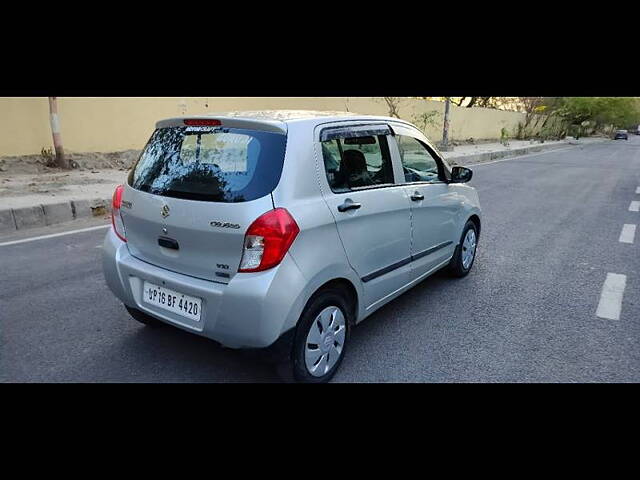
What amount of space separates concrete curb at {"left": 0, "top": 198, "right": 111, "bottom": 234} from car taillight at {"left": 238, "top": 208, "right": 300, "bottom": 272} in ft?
17.1

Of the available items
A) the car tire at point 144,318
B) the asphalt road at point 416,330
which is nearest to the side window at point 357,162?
the asphalt road at point 416,330

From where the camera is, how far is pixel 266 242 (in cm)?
220

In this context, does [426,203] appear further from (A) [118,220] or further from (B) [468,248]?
(A) [118,220]

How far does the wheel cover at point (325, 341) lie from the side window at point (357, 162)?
770mm

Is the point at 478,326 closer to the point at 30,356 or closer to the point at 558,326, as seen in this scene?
the point at 558,326

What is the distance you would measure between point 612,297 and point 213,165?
12.3 ft

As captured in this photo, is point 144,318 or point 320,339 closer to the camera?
point 320,339

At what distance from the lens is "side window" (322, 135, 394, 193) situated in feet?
8.59

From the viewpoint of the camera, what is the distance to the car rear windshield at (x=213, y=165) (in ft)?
7.48

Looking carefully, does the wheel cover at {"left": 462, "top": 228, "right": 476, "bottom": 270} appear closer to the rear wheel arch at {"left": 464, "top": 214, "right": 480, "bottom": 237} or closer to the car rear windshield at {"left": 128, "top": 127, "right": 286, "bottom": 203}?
the rear wheel arch at {"left": 464, "top": 214, "right": 480, "bottom": 237}

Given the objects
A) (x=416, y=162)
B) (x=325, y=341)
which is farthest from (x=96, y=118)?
(x=325, y=341)

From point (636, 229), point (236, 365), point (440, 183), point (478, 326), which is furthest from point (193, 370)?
point (636, 229)

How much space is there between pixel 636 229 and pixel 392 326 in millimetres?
5317

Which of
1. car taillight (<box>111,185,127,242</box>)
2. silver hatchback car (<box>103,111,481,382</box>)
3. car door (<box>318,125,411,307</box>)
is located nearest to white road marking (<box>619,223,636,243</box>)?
car door (<box>318,125,411,307</box>)
